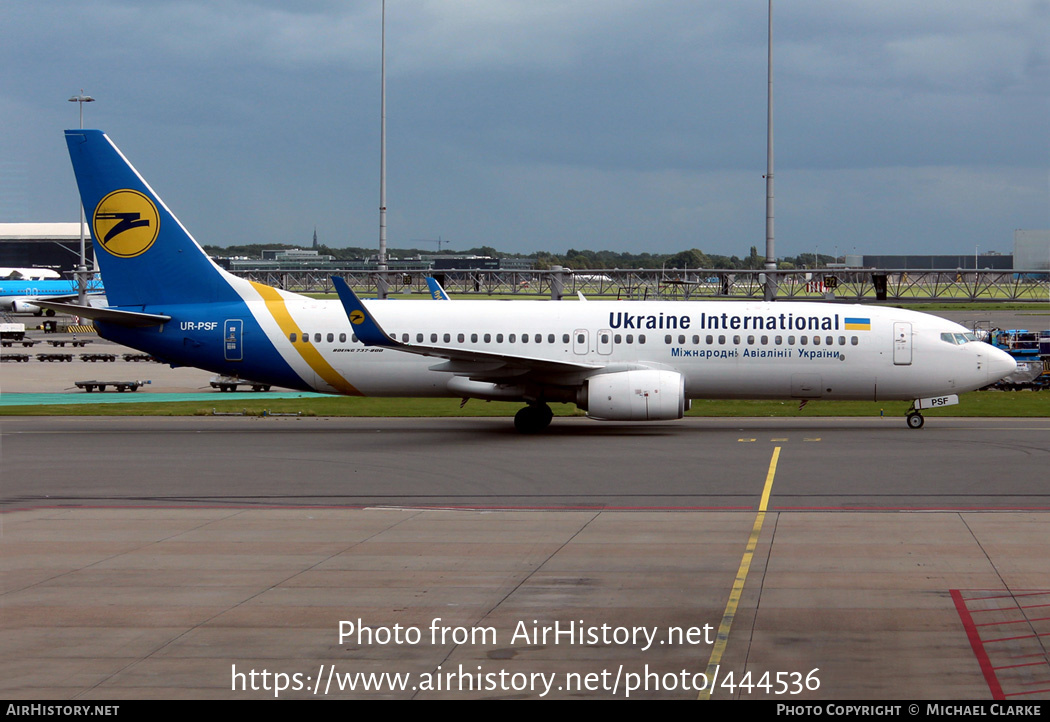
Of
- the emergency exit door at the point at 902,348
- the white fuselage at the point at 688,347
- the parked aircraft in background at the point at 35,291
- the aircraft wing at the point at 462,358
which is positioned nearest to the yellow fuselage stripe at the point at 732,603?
the aircraft wing at the point at 462,358

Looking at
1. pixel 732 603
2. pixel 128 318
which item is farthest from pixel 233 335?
pixel 732 603

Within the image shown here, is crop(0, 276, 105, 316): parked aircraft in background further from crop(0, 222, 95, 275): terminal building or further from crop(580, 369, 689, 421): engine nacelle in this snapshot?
crop(580, 369, 689, 421): engine nacelle

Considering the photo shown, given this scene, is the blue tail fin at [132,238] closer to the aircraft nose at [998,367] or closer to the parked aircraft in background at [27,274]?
the aircraft nose at [998,367]

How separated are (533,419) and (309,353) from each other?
642 cm

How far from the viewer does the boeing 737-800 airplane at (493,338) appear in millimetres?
29234

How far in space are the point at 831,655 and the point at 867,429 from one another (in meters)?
20.5

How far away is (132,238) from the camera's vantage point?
99.5 ft

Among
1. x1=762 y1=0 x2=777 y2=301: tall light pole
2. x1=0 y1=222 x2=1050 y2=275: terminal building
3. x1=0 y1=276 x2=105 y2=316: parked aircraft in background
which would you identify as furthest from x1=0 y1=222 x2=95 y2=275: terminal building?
x1=762 y1=0 x2=777 y2=301: tall light pole

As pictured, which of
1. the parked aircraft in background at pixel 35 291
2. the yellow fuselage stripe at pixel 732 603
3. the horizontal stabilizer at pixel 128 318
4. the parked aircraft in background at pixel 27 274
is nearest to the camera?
the yellow fuselage stripe at pixel 732 603

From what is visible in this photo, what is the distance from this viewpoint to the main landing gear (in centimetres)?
2925

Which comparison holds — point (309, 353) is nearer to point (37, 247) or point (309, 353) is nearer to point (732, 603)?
point (732, 603)

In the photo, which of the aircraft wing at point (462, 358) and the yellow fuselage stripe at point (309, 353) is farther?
the yellow fuselage stripe at point (309, 353)

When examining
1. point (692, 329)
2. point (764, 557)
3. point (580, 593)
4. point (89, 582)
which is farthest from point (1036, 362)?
point (89, 582)

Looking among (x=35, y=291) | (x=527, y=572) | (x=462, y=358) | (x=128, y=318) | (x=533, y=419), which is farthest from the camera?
(x=35, y=291)
